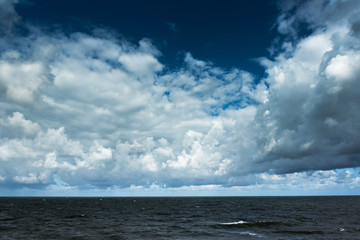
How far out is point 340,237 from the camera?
40719 millimetres

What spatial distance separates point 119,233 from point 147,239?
26.0ft

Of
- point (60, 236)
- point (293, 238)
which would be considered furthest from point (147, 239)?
A: point (293, 238)

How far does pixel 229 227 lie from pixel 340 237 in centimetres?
1935

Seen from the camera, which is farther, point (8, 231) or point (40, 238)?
point (8, 231)

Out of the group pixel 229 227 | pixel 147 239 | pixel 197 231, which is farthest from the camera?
→ pixel 229 227

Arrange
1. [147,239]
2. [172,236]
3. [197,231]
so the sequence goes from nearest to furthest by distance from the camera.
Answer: [147,239] < [172,236] < [197,231]

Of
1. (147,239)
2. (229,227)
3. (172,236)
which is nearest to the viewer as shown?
(147,239)

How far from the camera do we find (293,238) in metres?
40.2

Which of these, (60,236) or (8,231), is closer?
(60,236)

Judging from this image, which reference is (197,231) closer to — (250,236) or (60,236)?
(250,236)

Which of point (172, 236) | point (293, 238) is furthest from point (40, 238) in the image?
point (293, 238)

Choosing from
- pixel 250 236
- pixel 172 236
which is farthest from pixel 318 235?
pixel 172 236

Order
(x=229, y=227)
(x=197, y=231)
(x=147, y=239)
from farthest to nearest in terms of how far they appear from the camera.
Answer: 1. (x=229, y=227)
2. (x=197, y=231)
3. (x=147, y=239)

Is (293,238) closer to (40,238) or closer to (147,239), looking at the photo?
(147,239)
